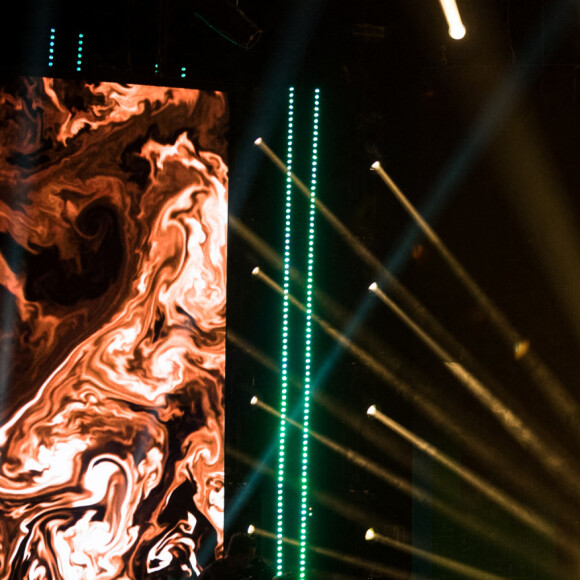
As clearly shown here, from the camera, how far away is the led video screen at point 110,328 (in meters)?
2.19

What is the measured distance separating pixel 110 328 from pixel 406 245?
1.18 meters

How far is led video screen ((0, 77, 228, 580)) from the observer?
219 centimetres

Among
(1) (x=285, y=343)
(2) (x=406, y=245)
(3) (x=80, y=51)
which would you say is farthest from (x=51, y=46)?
(2) (x=406, y=245)

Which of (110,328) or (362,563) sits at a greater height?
(110,328)

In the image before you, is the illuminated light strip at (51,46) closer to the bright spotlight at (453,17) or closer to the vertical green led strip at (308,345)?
the vertical green led strip at (308,345)

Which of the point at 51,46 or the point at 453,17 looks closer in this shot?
the point at 453,17

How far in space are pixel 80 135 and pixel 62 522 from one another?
1.36m

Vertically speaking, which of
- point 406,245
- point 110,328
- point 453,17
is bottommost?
point 110,328

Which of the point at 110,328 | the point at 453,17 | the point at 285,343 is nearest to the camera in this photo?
the point at 453,17

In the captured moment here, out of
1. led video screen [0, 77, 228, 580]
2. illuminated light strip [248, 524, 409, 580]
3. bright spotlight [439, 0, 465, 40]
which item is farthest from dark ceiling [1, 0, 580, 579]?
bright spotlight [439, 0, 465, 40]

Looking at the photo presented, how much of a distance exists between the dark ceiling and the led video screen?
0.35ft

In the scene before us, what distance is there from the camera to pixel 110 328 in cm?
228

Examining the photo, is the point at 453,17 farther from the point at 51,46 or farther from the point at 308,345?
the point at 51,46

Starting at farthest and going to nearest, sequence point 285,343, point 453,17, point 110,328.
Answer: point 285,343 < point 110,328 < point 453,17
